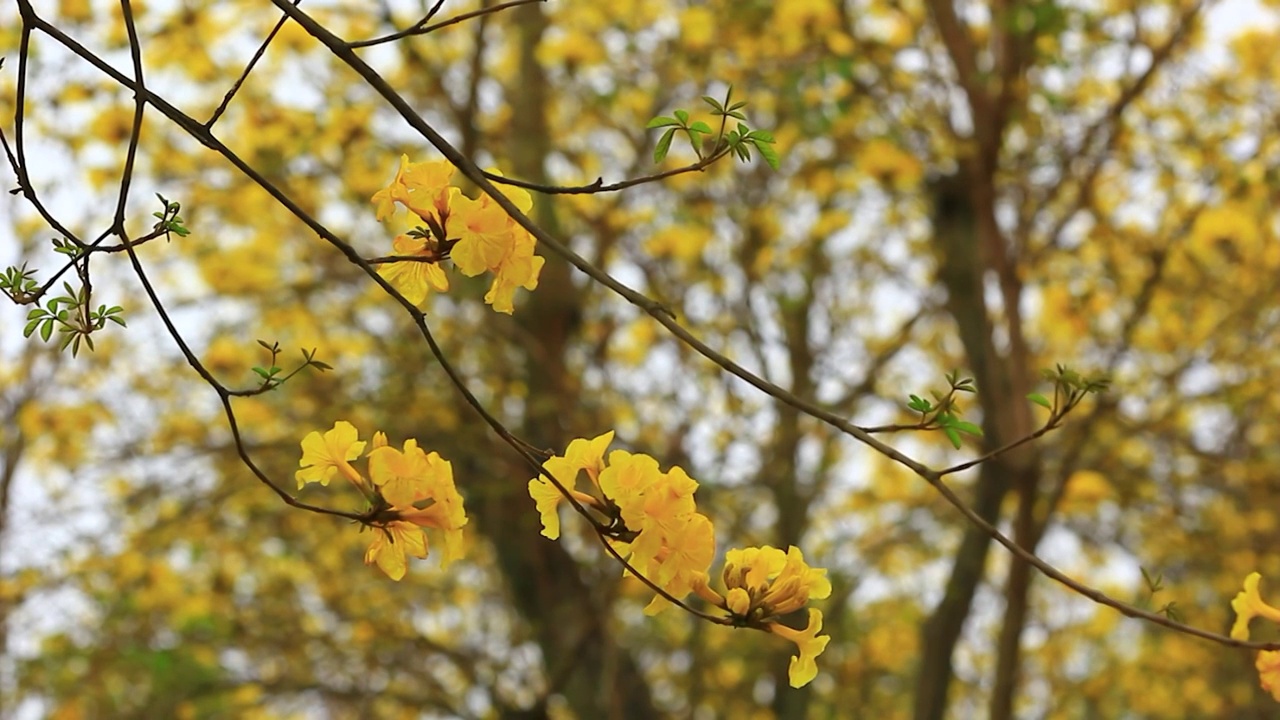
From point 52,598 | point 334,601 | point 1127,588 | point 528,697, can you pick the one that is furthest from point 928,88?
point 1127,588

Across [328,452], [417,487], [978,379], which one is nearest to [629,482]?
[417,487]

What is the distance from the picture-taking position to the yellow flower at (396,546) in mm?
1217

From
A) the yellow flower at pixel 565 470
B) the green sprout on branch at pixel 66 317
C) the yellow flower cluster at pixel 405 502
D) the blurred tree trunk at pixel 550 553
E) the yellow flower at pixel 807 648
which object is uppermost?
the blurred tree trunk at pixel 550 553

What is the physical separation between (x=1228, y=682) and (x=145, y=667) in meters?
4.08

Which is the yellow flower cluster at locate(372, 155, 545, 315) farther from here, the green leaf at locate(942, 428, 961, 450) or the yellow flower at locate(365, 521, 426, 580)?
the green leaf at locate(942, 428, 961, 450)

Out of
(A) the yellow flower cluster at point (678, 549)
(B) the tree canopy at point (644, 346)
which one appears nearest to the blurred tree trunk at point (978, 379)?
(B) the tree canopy at point (644, 346)

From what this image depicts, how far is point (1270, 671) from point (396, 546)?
770 mm

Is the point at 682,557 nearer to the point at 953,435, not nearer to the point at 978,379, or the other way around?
the point at 953,435

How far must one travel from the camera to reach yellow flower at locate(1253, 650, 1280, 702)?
127cm

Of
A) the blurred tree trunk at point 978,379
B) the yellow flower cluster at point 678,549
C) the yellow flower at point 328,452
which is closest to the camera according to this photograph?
the yellow flower cluster at point 678,549

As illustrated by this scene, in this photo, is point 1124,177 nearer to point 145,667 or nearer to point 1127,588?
point 145,667

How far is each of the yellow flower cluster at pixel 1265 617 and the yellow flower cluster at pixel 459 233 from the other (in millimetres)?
691

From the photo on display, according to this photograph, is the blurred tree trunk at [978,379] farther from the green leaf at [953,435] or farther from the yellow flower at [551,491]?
the yellow flower at [551,491]

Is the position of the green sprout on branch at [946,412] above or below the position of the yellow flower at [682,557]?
above
